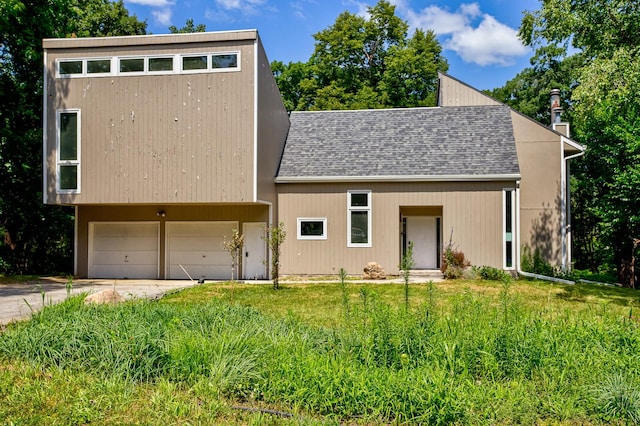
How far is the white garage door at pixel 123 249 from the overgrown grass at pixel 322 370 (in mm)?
10133

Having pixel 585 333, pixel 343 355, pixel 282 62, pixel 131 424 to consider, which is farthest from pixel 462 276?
pixel 282 62

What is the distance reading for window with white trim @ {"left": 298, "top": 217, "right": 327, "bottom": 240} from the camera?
50.6ft

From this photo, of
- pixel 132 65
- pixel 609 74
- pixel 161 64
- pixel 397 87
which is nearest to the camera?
pixel 609 74

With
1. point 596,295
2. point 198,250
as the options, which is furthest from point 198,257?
point 596,295

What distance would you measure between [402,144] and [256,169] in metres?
5.54

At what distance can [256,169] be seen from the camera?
43.7ft

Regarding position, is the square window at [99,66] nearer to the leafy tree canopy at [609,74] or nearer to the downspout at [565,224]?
the leafy tree canopy at [609,74]

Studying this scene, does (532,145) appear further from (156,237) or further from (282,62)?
(282,62)

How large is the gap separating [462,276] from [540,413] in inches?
409

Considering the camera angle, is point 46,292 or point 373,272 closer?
point 46,292

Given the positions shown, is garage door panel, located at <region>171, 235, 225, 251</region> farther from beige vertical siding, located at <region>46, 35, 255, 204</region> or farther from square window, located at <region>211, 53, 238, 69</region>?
square window, located at <region>211, 53, 238, 69</region>

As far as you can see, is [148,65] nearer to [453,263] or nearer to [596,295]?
[453,263]

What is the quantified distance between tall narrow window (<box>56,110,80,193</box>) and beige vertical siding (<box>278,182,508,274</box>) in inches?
→ 234

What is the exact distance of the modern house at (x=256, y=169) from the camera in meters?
13.5
